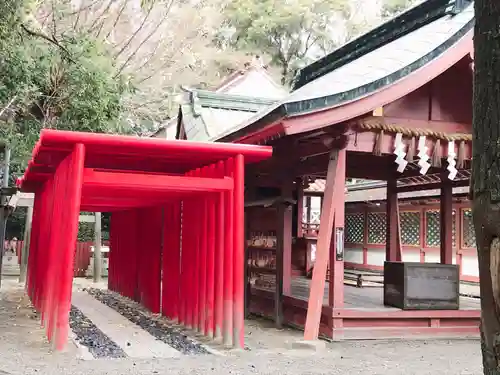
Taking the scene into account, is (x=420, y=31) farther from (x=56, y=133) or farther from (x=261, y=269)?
(x=56, y=133)

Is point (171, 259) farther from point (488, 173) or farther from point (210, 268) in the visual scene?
point (488, 173)

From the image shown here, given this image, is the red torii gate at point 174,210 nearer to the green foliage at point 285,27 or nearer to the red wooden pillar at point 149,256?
the red wooden pillar at point 149,256

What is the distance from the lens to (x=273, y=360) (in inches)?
269

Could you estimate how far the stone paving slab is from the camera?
7129mm

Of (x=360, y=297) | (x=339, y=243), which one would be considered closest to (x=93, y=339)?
(x=339, y=243)

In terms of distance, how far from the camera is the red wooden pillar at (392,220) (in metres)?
12.1

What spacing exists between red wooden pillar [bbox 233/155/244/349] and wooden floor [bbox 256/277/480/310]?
189cm

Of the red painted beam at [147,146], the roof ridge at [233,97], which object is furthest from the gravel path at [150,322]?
the roof ridge at [233,97]

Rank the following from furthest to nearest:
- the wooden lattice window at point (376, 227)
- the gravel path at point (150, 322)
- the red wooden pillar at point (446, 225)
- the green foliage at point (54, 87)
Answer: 1. the wooden lattice window at point (376, 227)
2. the green foliage at point (54, 87)
3. the red wooden pillar at point (446, 225)
4. the gravel path at point (150, 322)

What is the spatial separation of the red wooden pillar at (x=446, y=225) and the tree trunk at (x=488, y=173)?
8754mm

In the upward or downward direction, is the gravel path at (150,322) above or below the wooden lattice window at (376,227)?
below

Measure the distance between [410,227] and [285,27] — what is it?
18993mm

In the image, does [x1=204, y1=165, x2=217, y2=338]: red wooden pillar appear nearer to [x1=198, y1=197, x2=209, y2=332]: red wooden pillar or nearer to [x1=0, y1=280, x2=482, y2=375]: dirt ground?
[x1=198, y1=197, x2=209, y2=332]: red wooden pillar

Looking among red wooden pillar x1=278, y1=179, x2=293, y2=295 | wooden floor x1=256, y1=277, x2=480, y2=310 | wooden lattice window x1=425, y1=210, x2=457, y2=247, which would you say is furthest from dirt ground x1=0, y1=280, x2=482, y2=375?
wooden lattice window x1=425, y1=210, x2=457, y2=247
